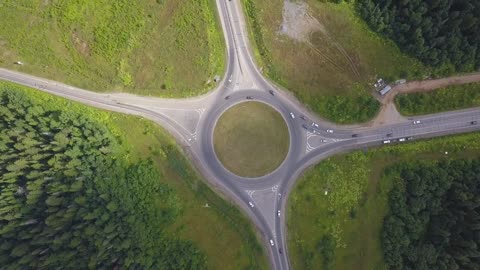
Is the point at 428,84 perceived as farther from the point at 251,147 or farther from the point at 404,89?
the point at 251,147

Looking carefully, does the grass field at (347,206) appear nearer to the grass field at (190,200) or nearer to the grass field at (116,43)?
the grass field at (190,200)

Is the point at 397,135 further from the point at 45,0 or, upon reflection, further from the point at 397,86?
the point at 45,0

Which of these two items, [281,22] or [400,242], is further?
[281,22]

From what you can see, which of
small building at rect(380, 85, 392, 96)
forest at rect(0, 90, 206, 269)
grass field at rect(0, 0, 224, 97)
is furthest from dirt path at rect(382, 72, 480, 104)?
forest at rect(0, 90, 206, 269)

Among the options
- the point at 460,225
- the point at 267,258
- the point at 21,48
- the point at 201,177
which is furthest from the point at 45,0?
the point at 460,225

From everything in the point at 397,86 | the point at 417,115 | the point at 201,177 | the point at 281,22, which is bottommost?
the point at 201,177

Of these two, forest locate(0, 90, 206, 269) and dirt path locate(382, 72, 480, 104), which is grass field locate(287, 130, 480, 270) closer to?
dirt path locate(382, 72, 480, 104)

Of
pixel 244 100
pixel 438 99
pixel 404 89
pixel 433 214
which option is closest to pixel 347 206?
pixel 433 214
